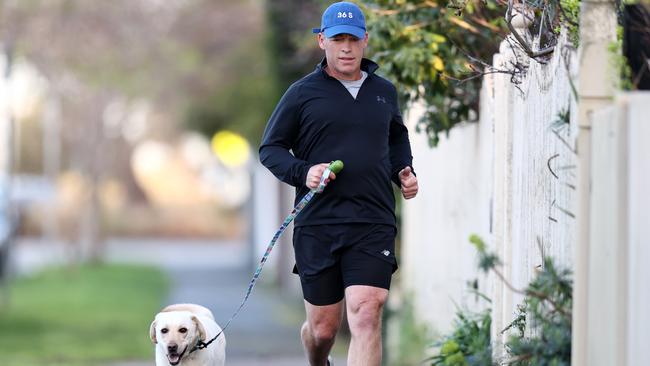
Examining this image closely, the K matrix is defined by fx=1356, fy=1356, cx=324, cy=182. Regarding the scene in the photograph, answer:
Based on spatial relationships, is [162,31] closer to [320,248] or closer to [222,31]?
[222,31]

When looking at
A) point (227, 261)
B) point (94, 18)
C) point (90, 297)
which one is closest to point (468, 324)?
Result: point (94, 18)

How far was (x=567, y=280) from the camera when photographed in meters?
5.08

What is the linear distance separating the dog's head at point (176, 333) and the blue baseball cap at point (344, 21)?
162 cm

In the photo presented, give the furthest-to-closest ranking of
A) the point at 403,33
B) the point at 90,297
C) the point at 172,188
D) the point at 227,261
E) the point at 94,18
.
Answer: the point at 172,188 → the point at 227,261 → the point at 90,297 → the point at 94,18 → the point at 403,33

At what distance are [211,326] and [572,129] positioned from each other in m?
2.72

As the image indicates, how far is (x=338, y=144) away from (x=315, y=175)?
0.25 meters

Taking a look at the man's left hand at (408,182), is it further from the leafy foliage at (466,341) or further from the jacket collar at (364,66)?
the leafy foliage at (466,341)

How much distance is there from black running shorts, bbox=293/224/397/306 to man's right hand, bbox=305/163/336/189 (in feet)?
0.93

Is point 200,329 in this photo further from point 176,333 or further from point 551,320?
point 551,320

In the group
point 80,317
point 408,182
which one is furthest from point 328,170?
point 80,317

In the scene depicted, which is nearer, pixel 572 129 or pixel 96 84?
pixel 572 129

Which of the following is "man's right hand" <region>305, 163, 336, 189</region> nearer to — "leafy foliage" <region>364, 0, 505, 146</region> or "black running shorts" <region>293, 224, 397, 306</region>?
"black running shorts" <region>293, 224, 397, 306</region>

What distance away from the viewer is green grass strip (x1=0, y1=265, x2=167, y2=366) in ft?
50.2

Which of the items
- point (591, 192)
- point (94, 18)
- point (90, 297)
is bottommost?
point (90, 297)
